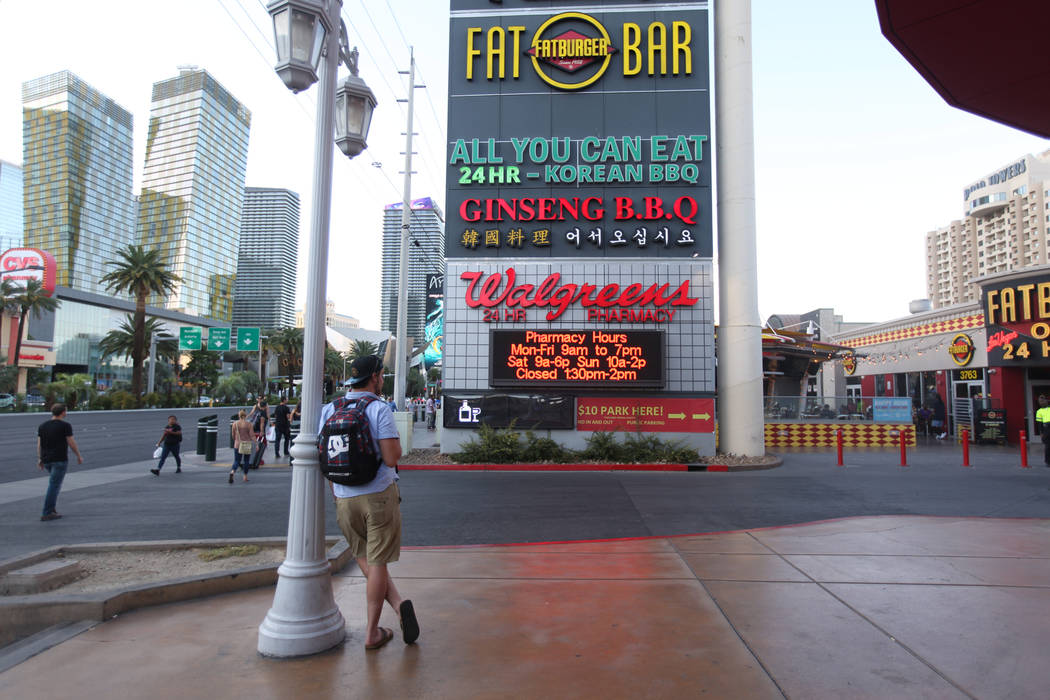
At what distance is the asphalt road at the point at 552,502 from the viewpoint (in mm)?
8117

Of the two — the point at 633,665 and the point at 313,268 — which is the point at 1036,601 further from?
the point at 313,268

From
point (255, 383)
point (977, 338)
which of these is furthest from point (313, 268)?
point (255, 383)

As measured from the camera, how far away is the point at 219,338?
5012 cm

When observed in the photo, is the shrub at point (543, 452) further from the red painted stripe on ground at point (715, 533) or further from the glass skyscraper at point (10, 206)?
the glass skyscraper at point (10, 206)

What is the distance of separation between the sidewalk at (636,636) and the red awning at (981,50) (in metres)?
3.70

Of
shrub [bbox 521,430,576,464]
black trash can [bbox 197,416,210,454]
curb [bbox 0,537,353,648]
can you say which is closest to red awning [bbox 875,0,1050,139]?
curb [bbox 0,537,353,648]

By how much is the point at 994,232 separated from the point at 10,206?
223995 mm

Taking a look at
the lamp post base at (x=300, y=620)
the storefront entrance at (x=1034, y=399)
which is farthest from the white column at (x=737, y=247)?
the lamp post base at (x=300, y=620)

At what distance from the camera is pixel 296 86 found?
4.73 m

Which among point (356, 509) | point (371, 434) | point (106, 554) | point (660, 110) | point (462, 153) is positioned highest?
point (660, 110)

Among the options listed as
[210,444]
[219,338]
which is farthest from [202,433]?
[219,338]

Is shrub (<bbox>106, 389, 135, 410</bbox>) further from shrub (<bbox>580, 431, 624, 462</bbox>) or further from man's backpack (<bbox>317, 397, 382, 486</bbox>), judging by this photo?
man's backpack (<bbox>317, 397, 382, 486</bbox>)

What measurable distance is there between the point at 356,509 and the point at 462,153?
14.8 m

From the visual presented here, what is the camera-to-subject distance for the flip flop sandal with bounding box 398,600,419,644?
13.3ft
